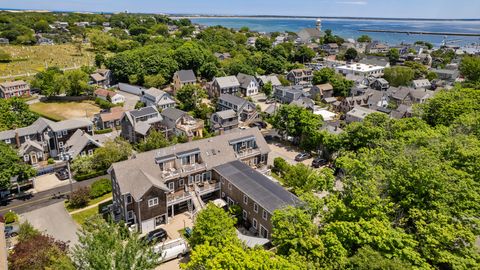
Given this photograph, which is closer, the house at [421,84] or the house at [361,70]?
the house at [421,84]

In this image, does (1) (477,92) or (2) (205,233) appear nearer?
(2) (205,233)

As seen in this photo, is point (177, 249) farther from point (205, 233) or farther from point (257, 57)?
point (257, 57)

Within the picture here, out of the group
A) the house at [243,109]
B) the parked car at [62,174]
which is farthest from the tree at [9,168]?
the house at [243,109]

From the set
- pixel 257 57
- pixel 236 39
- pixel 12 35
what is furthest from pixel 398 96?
pixel 12 35

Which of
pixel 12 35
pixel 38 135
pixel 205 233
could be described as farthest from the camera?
pixel 12 35

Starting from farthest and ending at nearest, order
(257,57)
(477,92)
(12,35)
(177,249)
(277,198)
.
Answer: (12,35)
(257,57)
(477,92)
(277,198)
(177,249)

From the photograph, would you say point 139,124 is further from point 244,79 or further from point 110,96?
point 244,79

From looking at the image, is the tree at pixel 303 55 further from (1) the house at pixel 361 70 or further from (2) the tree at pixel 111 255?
(2) the tree at pixel 111 255
